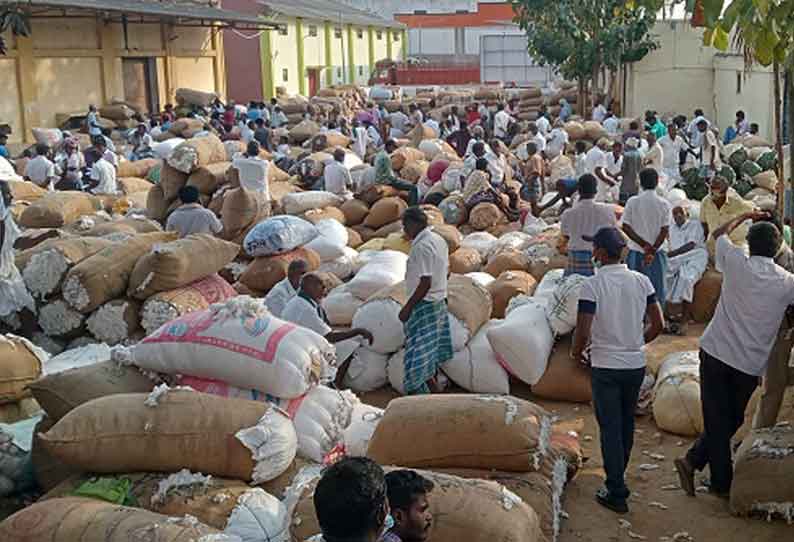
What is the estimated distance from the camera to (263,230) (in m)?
8.27

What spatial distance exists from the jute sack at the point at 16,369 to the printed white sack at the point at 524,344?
2.85 metres

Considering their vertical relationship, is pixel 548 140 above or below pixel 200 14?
below

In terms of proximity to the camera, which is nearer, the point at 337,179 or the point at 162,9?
the point at 337,179

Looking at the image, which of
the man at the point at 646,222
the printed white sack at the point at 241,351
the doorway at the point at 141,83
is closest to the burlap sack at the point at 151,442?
the printed white sack at the point at 241,351

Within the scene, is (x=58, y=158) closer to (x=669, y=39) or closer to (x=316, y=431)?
(x=316, y=431)

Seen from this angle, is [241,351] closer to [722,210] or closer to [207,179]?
[722,210]

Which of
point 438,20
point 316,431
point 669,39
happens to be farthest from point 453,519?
point 438,20

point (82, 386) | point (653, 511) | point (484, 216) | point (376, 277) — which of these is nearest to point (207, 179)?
point (484, 216)

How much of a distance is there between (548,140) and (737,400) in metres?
11.8

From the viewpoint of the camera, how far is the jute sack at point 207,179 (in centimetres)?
1060

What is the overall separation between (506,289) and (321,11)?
33439 millimetres

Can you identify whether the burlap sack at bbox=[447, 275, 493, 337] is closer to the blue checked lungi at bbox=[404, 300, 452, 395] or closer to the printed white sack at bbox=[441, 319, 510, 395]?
the printed white sack at bbox=[441, 319, 510, 395]

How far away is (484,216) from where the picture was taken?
416 inches

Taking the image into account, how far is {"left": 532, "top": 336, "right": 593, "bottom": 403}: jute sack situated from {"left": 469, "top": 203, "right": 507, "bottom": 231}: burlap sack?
4189 millimetres
